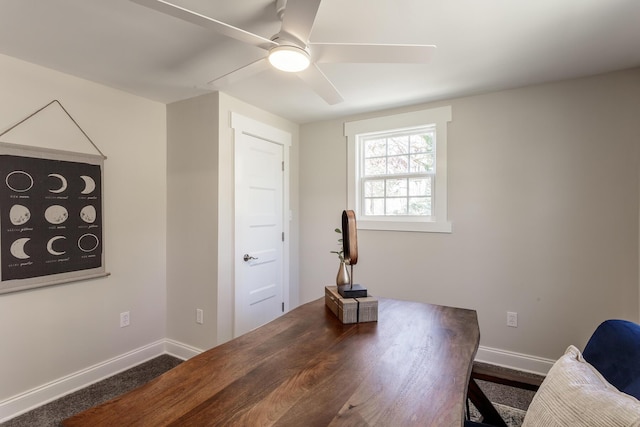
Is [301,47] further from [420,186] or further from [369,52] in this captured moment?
[420,186]

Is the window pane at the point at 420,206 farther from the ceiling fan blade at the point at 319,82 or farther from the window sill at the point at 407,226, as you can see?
the ceiling fan blade at the point at 319,82

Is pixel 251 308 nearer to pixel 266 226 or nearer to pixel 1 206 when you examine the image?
pixel 266 226

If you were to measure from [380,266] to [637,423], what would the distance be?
2487 mm

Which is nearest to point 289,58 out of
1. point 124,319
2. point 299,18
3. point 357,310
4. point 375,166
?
point 299,18

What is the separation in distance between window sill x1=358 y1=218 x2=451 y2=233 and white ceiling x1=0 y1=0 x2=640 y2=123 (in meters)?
1.17

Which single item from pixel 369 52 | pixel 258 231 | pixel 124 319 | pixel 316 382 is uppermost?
pixel 369 52

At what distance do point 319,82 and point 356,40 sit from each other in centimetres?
37

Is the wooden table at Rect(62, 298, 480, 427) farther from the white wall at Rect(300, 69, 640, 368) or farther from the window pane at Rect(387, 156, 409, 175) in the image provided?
the window pane at Rect(387, 156, 409, 175)

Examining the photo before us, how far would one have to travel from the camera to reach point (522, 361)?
2.60 meters

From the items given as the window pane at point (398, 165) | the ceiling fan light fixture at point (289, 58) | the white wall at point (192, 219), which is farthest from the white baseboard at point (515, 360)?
the ceiling fan light fixture at point (289, 58)

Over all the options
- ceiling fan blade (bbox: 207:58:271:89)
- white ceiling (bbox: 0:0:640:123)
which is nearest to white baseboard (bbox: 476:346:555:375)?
white ceiling (bbox: 0:0:640:123)

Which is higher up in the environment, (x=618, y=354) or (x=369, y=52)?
(x=369, y=52)

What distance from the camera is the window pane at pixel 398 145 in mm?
3172

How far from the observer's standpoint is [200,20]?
1.24 m
